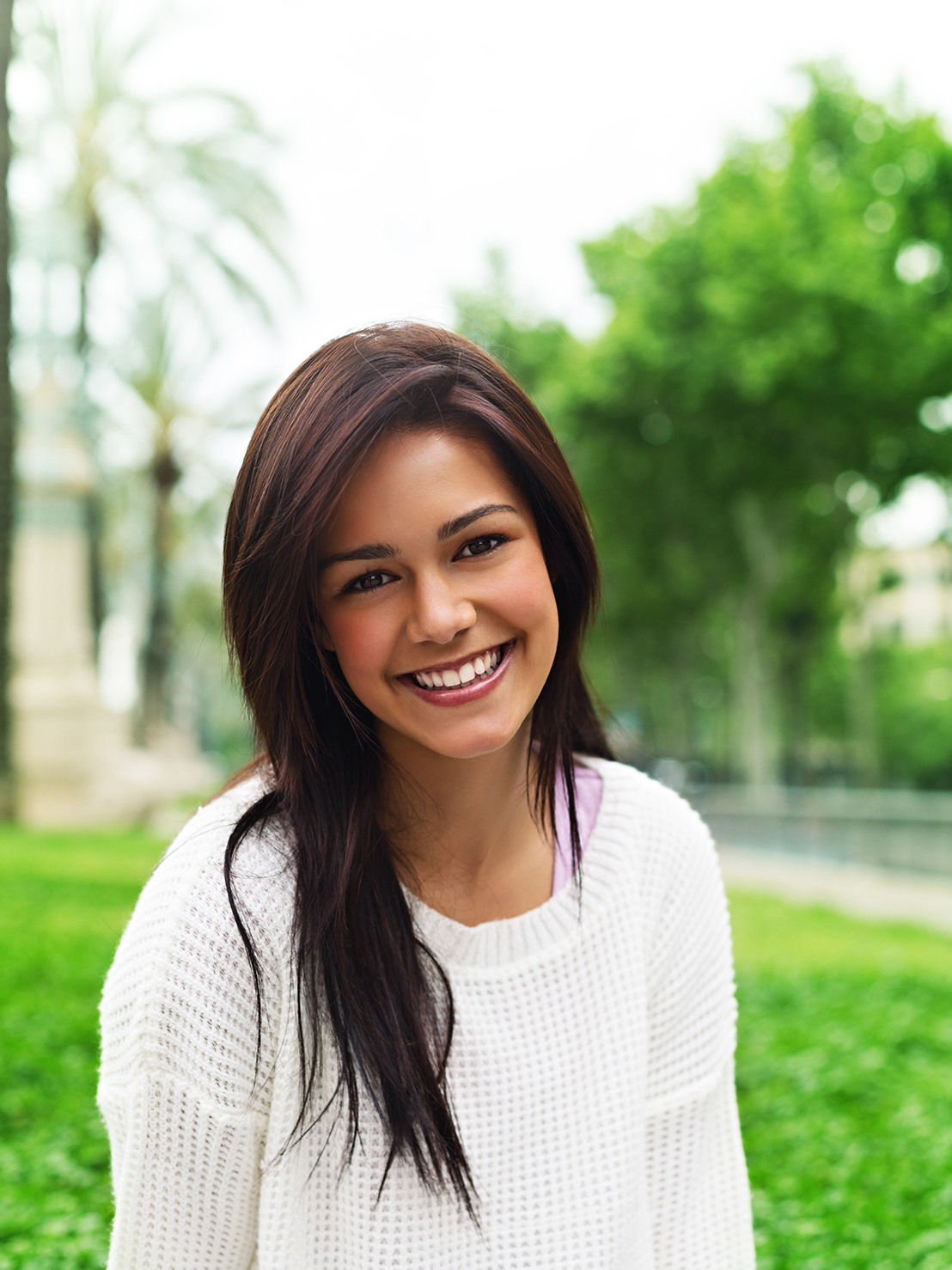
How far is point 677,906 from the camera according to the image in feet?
6.98

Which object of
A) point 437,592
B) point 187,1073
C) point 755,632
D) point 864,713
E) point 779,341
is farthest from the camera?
point 755,632

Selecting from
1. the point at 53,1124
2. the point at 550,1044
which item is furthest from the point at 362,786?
the point at 53,1124

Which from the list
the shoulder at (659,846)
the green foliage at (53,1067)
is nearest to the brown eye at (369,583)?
the shoulder at (659,846)

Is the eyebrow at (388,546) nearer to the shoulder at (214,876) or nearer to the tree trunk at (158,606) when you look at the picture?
the shoulder at (214,876)

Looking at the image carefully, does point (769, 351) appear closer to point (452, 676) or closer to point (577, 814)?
point (577, 814)

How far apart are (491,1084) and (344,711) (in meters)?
0.61

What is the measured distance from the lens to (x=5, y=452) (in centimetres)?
1241

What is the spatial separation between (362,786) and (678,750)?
129 ft

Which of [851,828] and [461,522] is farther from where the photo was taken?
[851,828]

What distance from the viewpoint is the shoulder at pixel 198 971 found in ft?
5.42

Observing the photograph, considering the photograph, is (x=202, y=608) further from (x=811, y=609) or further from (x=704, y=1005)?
(x=704, y=1005)

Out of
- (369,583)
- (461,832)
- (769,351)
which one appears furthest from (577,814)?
(769,351)

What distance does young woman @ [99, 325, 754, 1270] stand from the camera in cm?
170

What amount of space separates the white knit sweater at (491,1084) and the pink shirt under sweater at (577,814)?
0.03m
